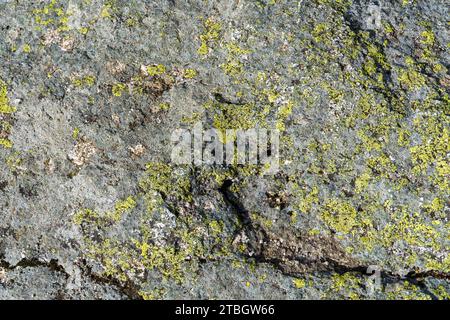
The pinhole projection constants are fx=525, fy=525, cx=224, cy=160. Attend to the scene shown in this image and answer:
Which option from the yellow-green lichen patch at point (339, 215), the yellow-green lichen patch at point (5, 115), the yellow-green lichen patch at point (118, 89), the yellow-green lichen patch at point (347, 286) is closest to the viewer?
the yellow-green lichen patch at point (347, 286)

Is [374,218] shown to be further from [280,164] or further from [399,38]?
[399,38]

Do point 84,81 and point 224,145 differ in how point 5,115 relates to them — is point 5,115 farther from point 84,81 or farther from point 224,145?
point 224,145

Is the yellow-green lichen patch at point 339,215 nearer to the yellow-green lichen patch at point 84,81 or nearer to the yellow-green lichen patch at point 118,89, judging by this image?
the yellow-green lichen patch at point 118,89

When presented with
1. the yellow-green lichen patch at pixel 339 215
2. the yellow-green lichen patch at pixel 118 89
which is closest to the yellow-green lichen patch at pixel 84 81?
the yellow-green lichen patch at pixel 118 89

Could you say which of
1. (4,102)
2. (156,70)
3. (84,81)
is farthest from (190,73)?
(4,102)

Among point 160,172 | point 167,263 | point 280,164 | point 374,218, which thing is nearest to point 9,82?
point 160,172

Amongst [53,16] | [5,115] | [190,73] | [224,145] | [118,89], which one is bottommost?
[224,145]

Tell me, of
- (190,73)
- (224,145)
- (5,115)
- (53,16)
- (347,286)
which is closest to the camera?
(347,286)
